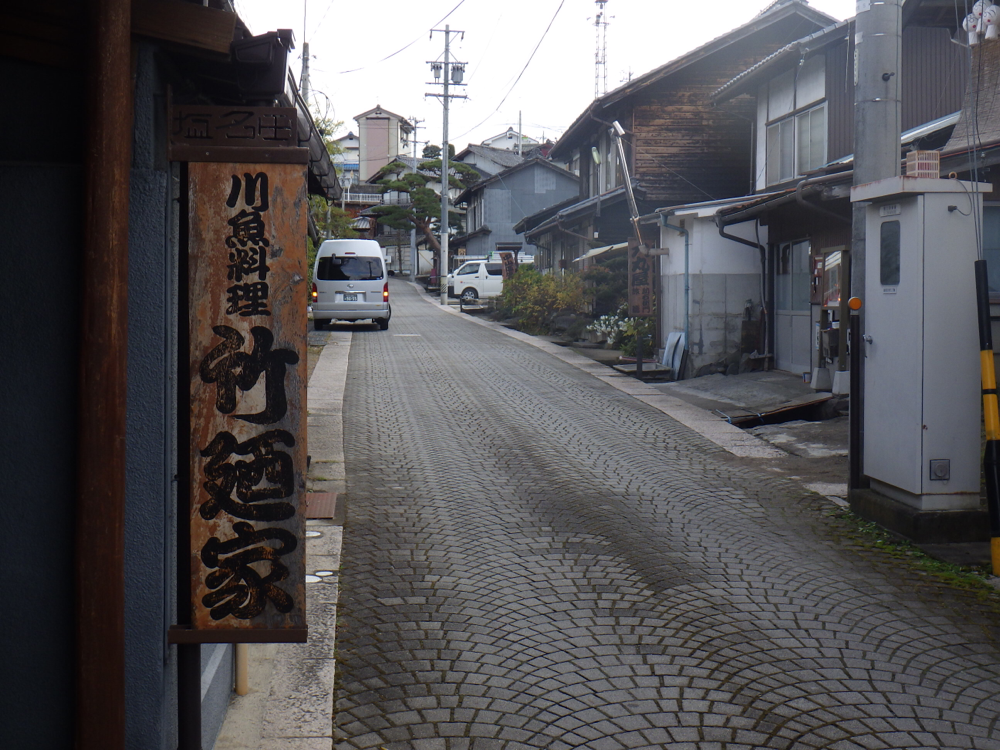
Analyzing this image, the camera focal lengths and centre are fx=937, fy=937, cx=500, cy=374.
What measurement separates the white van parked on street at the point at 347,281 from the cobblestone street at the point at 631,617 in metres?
14.3

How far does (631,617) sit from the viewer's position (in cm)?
523

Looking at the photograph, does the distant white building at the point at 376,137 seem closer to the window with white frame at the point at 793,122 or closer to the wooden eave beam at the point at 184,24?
the window with white frame at the point at 793,122

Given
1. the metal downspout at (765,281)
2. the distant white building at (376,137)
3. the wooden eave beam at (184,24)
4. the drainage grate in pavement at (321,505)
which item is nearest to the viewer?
the wooden eave beam at (184,24)

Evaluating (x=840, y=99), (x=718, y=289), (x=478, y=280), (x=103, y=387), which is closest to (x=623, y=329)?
(x=718, y=289)

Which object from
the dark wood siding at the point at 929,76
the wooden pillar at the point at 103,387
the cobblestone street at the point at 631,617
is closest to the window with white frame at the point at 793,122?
the dark wood siding at the point at 929,76

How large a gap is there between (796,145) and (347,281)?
11.4 meters

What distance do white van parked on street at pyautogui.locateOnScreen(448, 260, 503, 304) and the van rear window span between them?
15.7 m

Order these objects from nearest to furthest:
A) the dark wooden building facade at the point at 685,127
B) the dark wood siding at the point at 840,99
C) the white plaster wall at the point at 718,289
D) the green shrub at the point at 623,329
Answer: the dark wood siding at the point at 840,99 → the white plaster wall at the point at 718,289 → the green shrub at the point at 623,329 → the dark wooden building facade at the point at 685,127

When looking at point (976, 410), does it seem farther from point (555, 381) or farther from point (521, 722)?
point (555, 381)

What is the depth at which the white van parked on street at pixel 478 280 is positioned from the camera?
40094 millimetres

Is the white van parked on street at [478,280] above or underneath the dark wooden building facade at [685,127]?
underneath

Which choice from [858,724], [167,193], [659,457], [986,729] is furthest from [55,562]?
[659,457]

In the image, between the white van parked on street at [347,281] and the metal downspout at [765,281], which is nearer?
the metal downspout at [765,281]

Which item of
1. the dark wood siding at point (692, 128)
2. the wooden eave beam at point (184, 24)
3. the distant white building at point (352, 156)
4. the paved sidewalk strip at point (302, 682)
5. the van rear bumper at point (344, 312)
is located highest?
the distant white building at point (352, 156)
